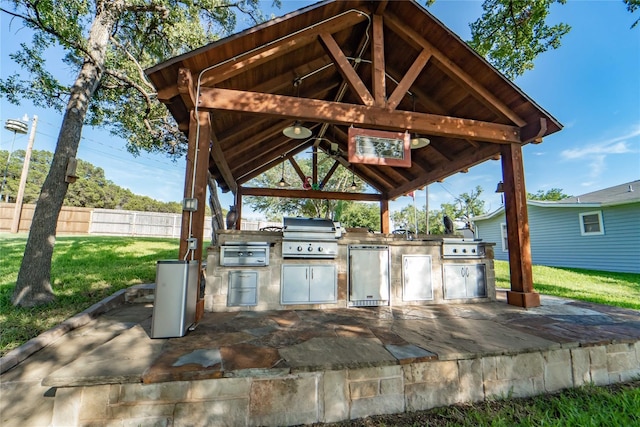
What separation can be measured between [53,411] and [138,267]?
15.4 ft

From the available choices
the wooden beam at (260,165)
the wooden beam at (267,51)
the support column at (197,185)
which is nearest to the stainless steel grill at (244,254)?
the support column at (197,185)

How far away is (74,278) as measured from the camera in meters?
4.41

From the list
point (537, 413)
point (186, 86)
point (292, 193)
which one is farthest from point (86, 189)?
point (537, 413)

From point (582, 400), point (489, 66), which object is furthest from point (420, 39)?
point (582, 400)

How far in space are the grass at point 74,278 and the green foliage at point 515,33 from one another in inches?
358

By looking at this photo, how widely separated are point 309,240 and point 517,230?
304 centimetres

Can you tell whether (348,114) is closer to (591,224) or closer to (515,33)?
(515,33)

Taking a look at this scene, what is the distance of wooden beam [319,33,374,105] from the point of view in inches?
131

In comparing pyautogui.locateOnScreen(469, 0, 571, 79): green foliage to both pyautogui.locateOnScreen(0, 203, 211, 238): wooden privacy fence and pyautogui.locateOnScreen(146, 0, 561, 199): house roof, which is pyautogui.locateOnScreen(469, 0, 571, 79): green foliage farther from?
pyautogui.locateOnScreen(0, 203, 211, 238): wooden privacy fence

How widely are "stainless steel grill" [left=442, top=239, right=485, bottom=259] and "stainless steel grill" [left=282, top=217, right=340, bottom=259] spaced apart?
176 centimetres

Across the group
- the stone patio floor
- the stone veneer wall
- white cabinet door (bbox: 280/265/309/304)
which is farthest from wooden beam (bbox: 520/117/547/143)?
white cabinet door (bbox: 280/265/309/304)

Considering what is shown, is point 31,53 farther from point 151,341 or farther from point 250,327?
point 250,327

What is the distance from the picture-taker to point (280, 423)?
170 cm

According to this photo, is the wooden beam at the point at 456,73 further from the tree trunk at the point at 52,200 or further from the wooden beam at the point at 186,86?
the tree trunk at the point at 52,200
